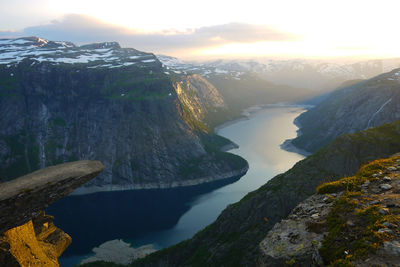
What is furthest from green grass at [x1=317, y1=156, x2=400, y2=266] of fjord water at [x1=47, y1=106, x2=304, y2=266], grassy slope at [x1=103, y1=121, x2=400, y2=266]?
fjord water at [x1=47, y1=106, x2=304, y2=266]

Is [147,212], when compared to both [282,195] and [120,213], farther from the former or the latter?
[282,195]

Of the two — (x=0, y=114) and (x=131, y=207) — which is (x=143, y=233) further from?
(x=0, y=114)

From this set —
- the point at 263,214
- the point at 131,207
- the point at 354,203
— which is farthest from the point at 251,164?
the point at 354,203

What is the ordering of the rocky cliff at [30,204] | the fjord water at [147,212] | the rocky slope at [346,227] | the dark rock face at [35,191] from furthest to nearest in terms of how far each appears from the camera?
the fjord water at [147,212]
the rocky cliff at [30,204]
the dark rock face at [35,191]
the rocky slope at [346,227]

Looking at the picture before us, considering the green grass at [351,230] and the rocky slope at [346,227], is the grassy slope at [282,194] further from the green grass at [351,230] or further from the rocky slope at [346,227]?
the green grass at [351,230]

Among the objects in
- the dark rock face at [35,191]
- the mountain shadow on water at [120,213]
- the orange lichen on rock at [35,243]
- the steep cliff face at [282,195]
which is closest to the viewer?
the dark rock face at [35,191]

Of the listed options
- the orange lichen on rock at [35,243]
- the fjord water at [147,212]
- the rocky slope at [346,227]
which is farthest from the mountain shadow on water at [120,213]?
the rocky slope at [346,227]
